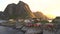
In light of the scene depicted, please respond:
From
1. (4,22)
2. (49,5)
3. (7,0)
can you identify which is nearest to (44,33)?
(4,22)

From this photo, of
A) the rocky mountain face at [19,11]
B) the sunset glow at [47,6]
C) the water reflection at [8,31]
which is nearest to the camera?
the water reflection at [8,31]

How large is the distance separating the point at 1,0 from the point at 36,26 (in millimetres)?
1772

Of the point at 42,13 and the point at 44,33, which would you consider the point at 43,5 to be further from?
the point at 44,33

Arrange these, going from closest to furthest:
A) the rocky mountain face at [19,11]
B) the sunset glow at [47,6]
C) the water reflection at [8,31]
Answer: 1. the water reflection at [8,31]
2. the rocky mountain face at [19,11]
3. the sunset glow at [47,6]

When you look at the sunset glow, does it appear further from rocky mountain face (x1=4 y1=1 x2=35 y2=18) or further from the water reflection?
the water reflection

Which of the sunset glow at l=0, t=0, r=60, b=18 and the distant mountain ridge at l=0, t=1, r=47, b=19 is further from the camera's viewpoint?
the sunset glow at l=0, t=0, r=60, b=18

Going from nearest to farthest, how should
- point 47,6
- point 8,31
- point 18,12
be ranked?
point 8,31
point 18,12
point 47,6

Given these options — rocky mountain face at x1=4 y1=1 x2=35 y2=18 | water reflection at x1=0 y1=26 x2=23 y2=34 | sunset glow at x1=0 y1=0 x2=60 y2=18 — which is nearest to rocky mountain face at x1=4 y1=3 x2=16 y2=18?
rocky mountain face at x1=4 y1=1 x2=35 y2=18

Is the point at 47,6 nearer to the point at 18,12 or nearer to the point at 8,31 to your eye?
the point at 18,12

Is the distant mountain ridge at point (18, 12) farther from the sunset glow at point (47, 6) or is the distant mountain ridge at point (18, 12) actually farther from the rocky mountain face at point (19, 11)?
the sunset glow at point (47, 6)

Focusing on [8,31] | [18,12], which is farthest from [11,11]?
[8,31]

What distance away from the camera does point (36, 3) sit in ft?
13.7

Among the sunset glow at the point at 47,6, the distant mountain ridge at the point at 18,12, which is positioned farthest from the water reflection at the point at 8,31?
the sunset glow at the point at 47,6

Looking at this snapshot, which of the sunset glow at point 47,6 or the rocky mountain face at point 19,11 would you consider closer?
the rocky mountain face at point 19,11
